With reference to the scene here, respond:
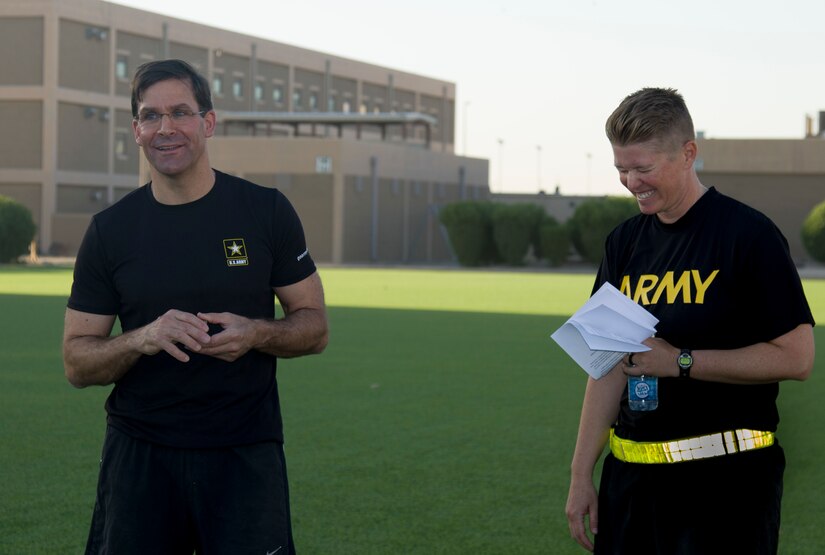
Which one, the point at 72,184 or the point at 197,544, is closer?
the point at 197,544

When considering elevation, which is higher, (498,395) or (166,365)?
(166,365)

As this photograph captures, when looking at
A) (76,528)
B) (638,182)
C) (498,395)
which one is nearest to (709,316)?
(638,182)

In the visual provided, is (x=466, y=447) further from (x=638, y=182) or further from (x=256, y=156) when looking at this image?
(x=256, y=156)

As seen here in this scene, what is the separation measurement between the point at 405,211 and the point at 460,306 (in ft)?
129

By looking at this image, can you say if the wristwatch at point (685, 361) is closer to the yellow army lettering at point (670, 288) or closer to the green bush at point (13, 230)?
the yellow army lettering at point (670, 288)

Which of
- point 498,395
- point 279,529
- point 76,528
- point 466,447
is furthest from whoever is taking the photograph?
point 498,395

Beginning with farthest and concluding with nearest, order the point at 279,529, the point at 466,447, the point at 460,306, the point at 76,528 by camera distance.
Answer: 1. the point at 460,306
2. the point at 466,447
3. the point at 76,528
4. the point at 279,529

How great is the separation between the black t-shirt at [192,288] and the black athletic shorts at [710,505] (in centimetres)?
110

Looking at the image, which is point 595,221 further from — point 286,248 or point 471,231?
point 286,248

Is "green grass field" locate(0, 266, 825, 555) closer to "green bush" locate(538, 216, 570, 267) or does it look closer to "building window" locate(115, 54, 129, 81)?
"green bush" locate(538, 216, 570, 267)

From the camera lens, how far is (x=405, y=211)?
6644 centimetres

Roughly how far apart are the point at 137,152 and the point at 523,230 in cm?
2424

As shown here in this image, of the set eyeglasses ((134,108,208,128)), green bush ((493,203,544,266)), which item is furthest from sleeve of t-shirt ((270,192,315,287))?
green bush ((493,203,544,266))

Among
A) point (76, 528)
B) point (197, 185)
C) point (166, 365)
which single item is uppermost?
point (197, 185)
